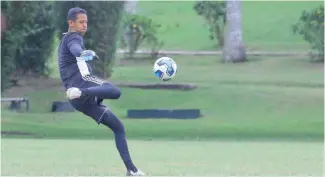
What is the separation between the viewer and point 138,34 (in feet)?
130

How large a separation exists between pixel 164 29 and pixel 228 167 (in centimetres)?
3553

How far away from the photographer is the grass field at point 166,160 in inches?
492

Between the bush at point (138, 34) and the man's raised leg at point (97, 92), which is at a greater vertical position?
the man's raised leg at point (97, 92)

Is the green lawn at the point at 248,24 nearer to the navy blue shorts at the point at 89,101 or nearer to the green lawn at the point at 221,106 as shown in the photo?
the green lawn at the point at 221,106

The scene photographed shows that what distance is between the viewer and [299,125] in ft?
85.5

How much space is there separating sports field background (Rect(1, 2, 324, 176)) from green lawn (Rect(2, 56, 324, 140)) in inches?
1.1

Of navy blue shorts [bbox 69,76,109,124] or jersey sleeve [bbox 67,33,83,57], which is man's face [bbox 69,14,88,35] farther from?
navy blue shorts [bbox 69,76,109,124]

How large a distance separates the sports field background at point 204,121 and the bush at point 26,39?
620mm

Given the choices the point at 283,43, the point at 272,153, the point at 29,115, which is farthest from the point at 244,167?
the point at 283,43

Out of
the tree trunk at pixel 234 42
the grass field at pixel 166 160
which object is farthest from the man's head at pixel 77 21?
the tree trunk at pixel 234 42

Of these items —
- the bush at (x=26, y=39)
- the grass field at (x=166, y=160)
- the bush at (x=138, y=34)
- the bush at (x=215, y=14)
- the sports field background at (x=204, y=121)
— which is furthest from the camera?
the bush at (x=215, y=14)

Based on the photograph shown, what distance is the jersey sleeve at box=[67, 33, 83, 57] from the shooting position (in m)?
10.9

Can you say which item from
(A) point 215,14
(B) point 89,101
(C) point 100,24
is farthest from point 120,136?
(A) point 215,14

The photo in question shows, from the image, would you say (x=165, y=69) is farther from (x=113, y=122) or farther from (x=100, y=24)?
(x=100, y=24)
